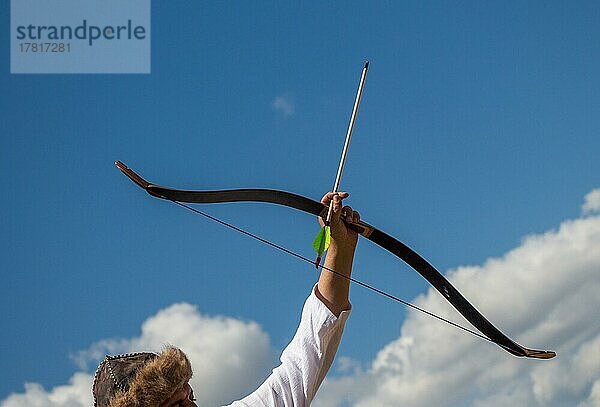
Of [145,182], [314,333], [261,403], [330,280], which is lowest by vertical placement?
[261,403]

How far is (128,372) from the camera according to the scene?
7.43 feet

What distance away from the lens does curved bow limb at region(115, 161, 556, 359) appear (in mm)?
2525

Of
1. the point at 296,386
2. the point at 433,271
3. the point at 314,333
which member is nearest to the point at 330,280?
the point at 314,333

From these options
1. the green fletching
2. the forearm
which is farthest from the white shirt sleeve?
the green fletching

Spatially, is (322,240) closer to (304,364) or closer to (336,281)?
(336,281)

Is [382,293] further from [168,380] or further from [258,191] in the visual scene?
[168,380]

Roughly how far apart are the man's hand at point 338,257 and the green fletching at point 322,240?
22 millimetres

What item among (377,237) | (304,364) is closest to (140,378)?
(304,364)

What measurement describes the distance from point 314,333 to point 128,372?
1.72 ft

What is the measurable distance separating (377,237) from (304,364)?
0.55 meters

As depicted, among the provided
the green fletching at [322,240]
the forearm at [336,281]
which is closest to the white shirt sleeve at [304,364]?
the forearm at [336,281]

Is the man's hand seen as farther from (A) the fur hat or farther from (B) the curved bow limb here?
(A) the fur hat

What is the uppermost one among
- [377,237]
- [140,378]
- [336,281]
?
[377,237]

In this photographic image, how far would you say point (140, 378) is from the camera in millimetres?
2225
